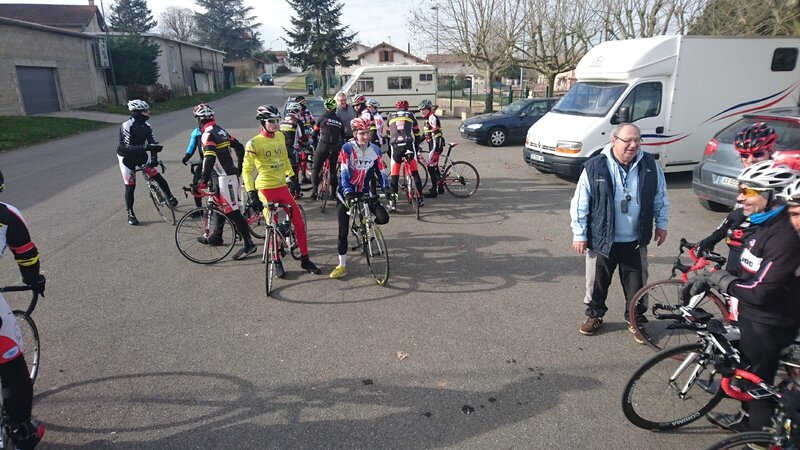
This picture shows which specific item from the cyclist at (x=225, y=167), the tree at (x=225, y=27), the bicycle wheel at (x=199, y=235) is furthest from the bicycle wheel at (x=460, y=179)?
the tree at (x=225, y=27)

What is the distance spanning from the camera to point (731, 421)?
122 inches

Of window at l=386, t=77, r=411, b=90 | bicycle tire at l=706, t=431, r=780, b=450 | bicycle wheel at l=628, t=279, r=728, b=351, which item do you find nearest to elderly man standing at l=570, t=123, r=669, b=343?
bicycle wheel at l=628, t=279, r=728, b=351

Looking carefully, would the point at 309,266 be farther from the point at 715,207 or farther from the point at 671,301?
the point at 715,207

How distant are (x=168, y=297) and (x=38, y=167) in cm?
1097

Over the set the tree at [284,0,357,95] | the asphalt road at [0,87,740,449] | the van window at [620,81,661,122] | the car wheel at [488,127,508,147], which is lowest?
the asphalt road at [0,87,740,449]

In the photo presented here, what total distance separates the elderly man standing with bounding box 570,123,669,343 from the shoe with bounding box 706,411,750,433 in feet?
3.37

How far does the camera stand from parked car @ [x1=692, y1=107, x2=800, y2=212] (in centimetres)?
705

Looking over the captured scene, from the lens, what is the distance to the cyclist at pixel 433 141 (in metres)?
8.92

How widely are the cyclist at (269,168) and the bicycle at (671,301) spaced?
3.76 m

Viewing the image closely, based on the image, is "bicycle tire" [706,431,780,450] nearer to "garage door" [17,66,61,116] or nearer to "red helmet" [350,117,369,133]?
"red helmet" [350,117,369,133]

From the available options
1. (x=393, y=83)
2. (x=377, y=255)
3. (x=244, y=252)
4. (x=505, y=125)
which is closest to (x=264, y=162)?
(x=244, y=252)

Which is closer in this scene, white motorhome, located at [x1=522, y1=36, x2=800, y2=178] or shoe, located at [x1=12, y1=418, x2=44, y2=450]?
shoe, located at [x1=12, y1=418, x2=44, y2=450]

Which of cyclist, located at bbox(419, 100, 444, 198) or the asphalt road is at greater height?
cyclist, located at bbox(419, 100, 444, 198)

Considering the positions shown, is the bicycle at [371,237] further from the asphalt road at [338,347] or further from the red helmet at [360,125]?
the red helmet at [360,125]
